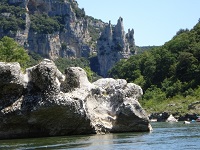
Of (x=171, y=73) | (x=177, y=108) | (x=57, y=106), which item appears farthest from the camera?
(x=171, y=73)

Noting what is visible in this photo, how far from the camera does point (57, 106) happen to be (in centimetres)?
3766

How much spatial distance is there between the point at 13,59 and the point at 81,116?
43114mm

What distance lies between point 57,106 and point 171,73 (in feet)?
300

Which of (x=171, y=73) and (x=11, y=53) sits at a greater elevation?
(x=171, y=73)

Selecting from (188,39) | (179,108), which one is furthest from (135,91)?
Result: (188,39)

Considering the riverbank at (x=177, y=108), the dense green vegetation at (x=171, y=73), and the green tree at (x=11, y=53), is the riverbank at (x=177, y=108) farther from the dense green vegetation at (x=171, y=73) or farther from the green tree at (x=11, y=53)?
the green tree at (x=11, y=53)

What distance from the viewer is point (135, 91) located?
45969mm

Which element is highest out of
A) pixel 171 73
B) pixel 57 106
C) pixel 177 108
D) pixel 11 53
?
pixel 171 73

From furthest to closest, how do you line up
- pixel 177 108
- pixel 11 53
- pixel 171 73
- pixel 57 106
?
pixel 171 73 < pixel 177 108 < pixel 11 53 < pixel 57 106

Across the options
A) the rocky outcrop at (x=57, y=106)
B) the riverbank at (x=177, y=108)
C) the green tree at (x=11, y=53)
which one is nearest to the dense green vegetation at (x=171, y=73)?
the riverbank at (x=177, y=108)

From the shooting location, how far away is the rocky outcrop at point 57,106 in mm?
37594

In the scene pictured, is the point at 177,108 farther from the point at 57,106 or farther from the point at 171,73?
the point at 57,106

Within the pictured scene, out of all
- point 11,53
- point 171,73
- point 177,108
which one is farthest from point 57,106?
point 171,73

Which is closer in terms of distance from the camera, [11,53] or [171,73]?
[11,53]
